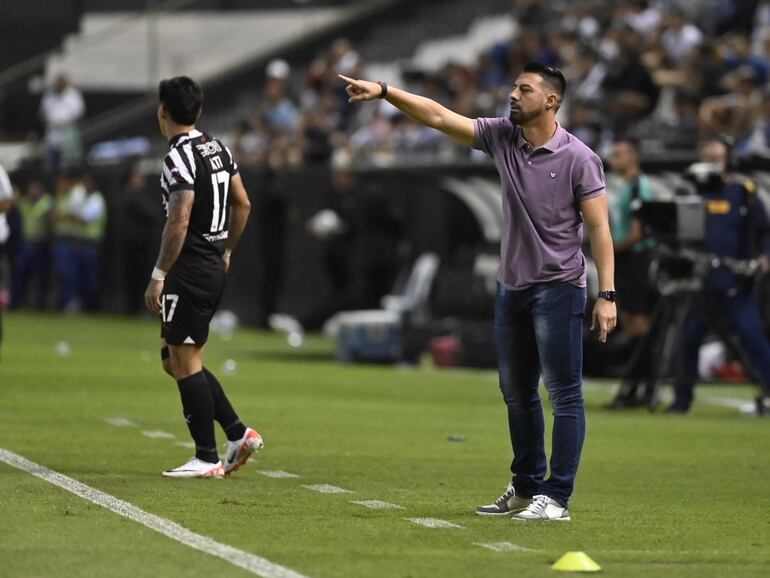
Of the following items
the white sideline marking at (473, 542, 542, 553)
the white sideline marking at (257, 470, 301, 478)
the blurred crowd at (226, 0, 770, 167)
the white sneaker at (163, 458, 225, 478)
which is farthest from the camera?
the blurred crowd at (226, 0, 770, 167)

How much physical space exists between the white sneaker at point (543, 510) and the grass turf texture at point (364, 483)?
4.2 inches

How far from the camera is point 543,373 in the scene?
9727 millimetres

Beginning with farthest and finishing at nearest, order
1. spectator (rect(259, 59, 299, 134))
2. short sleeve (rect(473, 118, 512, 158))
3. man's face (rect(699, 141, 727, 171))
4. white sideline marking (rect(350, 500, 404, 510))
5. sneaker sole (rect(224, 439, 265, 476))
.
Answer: spectator (rect(259, 59, 299, 134)) < man's face (rect(699, 141, 727, 171)) < sneaker sole (rect(224, 439, 265, 476)) < white sideline marking (rect(350, 500, 404, 510)) < short sleeve (rect(473, 118, 512, 158))

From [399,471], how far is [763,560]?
377 centimetres

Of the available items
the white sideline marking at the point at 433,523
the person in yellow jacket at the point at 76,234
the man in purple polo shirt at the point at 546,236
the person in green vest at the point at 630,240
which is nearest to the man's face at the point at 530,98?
the man in purple polo shirt at the point at 546,236

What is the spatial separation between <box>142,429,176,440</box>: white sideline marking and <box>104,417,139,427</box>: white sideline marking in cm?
40

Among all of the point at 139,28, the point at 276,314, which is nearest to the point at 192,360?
the point at 276,314

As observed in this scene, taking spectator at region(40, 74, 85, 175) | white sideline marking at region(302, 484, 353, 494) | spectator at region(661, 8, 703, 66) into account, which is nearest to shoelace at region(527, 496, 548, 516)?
white sideline marking at region(302, 484, 353, 494)

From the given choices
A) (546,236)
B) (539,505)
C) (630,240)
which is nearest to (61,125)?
(630,240)

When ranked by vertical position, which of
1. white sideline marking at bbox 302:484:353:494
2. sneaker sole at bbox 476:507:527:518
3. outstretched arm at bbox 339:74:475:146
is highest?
outstretched arm at bbox 339:74:475:146

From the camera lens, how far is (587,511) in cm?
1020

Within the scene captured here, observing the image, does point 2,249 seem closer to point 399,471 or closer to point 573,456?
point 399,471

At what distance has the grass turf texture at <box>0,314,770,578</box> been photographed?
8.34 meters

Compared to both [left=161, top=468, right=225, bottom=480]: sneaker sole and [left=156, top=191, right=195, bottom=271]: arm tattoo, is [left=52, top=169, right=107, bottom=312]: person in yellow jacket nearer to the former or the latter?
[left=161, top=468, right=225, bottom=480]: sneaker sole
